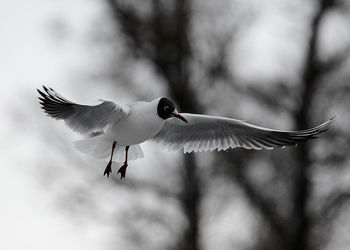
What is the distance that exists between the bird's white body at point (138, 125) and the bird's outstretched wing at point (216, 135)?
1.87ft

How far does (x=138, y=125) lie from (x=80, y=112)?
33 centimetres

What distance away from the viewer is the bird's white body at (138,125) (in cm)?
473

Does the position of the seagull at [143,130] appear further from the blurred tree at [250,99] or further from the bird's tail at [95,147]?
the blurred tree at [250,99]

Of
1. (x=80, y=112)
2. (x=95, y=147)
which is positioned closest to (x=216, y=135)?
(x=95, y=147)

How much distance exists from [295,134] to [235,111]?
5410 mm

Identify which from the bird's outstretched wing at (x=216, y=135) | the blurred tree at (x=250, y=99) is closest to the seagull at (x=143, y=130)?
the bird's outstretched wing at (x=216, y=135)

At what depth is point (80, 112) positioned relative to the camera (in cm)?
484

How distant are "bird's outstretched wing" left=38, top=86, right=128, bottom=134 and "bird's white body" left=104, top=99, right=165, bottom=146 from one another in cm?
5

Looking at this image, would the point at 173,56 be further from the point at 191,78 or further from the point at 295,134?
the point at 295,134

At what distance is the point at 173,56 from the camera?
430 inches

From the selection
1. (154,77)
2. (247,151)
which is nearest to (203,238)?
(247,151)

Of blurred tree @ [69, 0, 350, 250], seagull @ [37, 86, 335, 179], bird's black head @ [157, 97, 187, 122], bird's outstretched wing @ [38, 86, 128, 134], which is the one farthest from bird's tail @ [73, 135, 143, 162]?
blurred tree @ [69, 0, 350, 250]

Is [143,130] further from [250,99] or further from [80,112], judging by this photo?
[250,99]

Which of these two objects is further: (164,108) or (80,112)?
(80,112)
